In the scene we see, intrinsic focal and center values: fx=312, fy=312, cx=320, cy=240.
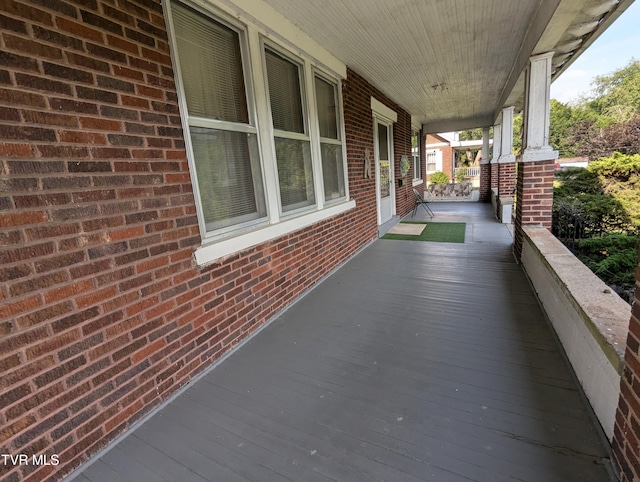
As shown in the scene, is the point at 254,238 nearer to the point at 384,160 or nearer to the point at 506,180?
the point at 384,160

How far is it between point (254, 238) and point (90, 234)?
4.07ft

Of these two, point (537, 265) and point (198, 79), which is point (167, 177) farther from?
point (537, 265)

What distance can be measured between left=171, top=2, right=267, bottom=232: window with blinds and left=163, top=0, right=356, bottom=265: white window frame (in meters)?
0.04

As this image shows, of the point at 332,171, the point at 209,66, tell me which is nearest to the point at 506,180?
the point at 332,171

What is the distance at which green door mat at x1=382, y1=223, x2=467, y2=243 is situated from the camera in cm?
556

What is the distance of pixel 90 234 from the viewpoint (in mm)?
1568

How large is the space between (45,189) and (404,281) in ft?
10.7

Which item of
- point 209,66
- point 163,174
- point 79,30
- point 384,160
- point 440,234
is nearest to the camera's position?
point 79,30

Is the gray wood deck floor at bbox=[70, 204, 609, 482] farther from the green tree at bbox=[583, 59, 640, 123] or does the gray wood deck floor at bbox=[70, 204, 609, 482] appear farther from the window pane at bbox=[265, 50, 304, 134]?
the green tree at bbox=[583, 59, 640, 123]

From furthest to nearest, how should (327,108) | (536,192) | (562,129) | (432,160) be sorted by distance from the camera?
(562,129)
(432,160)
(327,108)
(536,192)

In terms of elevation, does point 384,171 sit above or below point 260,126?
below

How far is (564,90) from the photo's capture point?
107ft

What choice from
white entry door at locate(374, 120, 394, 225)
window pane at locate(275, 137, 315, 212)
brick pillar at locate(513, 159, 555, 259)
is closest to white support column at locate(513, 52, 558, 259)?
brick pillar at locate(513, 159, 555, 259)

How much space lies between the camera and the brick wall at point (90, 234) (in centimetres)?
132
